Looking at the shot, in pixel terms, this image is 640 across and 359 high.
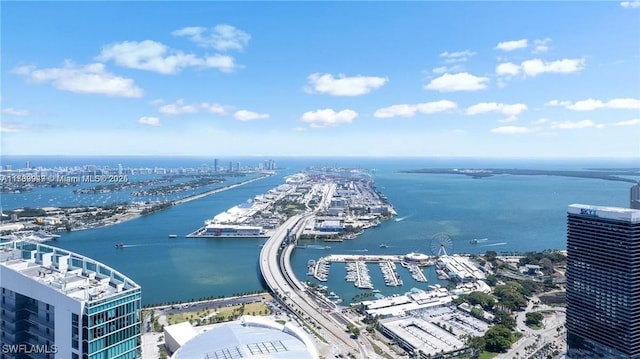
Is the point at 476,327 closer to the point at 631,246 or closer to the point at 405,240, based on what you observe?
the point at 631,246

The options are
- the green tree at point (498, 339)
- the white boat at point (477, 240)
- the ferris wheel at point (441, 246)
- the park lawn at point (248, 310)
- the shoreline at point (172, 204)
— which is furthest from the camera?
the shoreline at point (172, 204)

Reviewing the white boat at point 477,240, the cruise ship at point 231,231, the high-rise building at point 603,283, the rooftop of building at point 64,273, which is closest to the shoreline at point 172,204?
the cruise ship at point 231,231

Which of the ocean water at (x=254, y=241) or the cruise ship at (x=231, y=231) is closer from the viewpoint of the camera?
the ocean water at (x=254, y=241)

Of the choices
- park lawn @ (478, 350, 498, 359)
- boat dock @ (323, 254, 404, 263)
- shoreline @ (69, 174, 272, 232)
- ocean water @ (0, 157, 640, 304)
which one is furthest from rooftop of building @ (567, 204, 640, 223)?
shoreline @ (69, 174, 272, 232)

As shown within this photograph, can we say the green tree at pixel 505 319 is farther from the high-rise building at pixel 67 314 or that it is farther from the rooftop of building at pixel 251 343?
the high-rise building at pixel 67 314

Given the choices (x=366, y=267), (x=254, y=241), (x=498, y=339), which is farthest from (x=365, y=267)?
(x=254, y=241)

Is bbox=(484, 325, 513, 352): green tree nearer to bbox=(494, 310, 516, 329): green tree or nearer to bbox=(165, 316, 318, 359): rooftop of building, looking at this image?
bbox=(494, 310, 516, 329): green tree

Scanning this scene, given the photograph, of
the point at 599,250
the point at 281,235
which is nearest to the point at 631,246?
the point at 599,250
